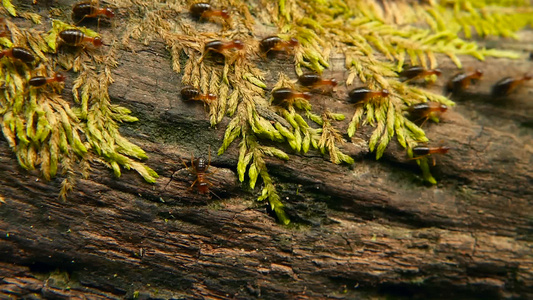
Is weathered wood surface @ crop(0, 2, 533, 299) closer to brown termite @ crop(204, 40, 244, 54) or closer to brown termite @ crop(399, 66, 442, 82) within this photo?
brown termite @ crop(399, 66, 442, 82)

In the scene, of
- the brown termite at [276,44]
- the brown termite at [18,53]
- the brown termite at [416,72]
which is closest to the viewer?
the brown termite at [18,53]

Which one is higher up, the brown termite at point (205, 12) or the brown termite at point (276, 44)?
the brown termite at point (205, 12)

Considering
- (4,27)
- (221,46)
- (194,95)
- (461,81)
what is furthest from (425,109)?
(4,27)

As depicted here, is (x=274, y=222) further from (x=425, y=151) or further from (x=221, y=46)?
(x=221, y=46)

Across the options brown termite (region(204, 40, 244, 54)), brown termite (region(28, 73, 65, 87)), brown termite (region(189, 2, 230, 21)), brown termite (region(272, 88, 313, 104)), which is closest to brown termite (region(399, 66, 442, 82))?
brown termite (region(272, 88, 313, 104))

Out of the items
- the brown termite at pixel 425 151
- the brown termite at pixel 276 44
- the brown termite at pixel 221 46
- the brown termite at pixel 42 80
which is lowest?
the brown termite at pixel 425 151

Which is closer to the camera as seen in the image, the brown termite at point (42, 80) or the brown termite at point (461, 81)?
the brown termite at point (42, 80)

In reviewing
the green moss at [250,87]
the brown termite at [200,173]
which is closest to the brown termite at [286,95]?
the green moss at [250,87]

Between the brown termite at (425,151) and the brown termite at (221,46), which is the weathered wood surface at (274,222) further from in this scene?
the brown termite at (221,46)
